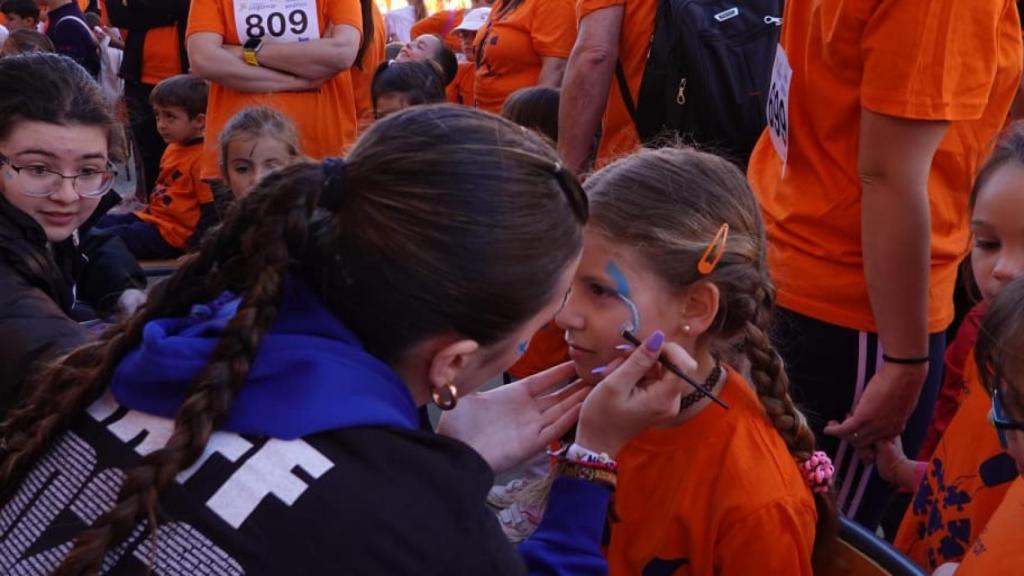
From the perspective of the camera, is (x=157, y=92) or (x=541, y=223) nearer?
(x=541, y=223)

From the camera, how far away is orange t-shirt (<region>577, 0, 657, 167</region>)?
2.45m

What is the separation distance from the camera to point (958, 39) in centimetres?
152

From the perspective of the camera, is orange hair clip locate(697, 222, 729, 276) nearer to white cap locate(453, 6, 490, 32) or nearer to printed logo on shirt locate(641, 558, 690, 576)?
printed logo on shirt locate(641, 558, 690, 576)

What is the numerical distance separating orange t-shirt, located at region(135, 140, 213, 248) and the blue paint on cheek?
117 inches

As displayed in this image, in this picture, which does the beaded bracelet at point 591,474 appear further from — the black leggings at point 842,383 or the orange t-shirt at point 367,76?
the orange t-shirt at point 367,76

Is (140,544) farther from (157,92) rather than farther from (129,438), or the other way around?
(157,92)

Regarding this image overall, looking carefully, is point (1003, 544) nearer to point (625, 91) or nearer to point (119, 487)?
point (119, 487)

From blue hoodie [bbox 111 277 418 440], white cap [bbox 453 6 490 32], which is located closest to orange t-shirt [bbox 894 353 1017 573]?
blue hoodie [bbox 111 277 418 440]

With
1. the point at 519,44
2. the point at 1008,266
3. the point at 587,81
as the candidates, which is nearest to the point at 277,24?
the point at 519,44

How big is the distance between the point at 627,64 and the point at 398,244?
1625mm

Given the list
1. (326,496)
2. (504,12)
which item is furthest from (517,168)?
(504,12)

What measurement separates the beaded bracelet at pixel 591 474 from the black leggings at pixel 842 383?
64cm

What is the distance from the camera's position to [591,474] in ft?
4.33

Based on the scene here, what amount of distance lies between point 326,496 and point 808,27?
4.02ft
